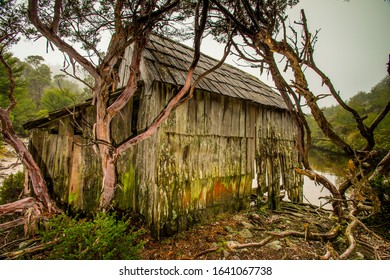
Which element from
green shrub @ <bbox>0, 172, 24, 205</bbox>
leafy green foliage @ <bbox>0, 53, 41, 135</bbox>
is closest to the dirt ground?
green shrub @ <bbox>0, 172, 24, 205</bbox>

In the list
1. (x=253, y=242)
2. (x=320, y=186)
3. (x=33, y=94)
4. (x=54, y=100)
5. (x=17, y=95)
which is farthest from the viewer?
(x=33, y=94)

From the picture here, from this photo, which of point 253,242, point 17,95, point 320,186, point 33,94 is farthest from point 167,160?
point 33,94

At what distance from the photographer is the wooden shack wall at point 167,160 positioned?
3.23 meters

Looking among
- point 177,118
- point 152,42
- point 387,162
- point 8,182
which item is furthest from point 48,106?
point 387,162

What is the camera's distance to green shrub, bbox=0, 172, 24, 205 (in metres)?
4.84

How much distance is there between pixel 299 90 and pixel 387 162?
5.05ft

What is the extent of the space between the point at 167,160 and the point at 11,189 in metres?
5.02

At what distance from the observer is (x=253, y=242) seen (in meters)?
2.82

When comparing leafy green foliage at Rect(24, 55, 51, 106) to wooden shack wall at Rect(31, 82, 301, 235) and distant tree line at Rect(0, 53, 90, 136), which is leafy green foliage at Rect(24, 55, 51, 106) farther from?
wooden shack wall at Rect(31, 82, 301, 235)

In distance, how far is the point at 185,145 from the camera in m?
3.62

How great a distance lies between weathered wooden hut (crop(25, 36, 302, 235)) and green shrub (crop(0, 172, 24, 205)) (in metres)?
1.98

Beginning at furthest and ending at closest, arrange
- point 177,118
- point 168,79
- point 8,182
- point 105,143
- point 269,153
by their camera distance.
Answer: point 269,153
point 8,182
point 177,118
point 168,79
point 105,143

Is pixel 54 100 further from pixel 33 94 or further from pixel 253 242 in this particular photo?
pixel 253 242
